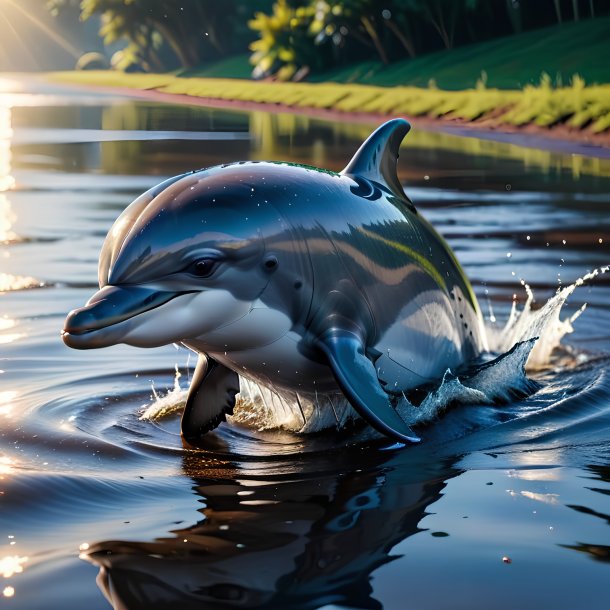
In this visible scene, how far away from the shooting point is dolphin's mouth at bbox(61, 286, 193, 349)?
5.31 metres

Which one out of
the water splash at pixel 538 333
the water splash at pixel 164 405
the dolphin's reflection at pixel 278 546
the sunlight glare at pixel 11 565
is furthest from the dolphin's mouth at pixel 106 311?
the water splash at pixel 538 333

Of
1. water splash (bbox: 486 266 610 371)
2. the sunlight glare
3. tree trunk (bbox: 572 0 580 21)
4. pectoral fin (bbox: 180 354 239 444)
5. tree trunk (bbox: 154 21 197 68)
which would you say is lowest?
tree trunk (bbox: 154 21 197 68)

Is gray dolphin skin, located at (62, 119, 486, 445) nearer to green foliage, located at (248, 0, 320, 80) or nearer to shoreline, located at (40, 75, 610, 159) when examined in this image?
shoreline, located at (40, 75, 610, 159)

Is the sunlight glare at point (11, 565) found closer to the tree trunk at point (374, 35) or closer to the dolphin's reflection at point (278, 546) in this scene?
the dolphin's reflection at point (278, 546)

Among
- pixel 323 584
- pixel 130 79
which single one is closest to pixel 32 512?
pixel 323 584

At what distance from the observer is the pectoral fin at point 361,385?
5.95 metres

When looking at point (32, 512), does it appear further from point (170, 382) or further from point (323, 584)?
point (170, 382)

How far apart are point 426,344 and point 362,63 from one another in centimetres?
5675

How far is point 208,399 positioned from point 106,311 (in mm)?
1453

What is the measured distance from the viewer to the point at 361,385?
6047mm

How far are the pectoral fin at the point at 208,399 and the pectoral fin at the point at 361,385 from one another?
754 mm

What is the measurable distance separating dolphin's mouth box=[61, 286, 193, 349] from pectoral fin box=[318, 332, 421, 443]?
34.7 inches

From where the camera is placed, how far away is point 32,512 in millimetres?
5289

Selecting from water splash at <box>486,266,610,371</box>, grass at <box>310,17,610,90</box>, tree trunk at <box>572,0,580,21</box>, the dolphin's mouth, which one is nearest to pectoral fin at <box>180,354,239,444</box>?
the dolphin's mouth
